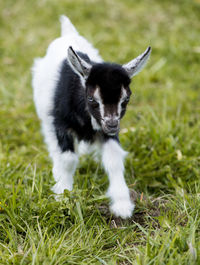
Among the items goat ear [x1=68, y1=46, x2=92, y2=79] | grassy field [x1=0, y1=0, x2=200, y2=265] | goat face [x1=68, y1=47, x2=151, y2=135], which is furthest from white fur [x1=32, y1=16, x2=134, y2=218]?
goat ear [x1=68, y1=46, x2=92, y2=79]

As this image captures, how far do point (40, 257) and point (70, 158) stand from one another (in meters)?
1.13

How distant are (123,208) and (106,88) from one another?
3.42ft

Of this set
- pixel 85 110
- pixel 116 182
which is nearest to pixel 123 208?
pixel 116 182

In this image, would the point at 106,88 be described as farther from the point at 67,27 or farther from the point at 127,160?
the point at 67,27

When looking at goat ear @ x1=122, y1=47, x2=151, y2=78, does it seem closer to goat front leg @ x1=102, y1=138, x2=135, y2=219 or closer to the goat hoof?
goat front leg @ x1=102, y1=138, x2=135, y2=219

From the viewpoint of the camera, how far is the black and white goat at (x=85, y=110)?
313cm

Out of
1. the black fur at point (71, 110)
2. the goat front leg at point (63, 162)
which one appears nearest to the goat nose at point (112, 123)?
the black fur at point (71, 110)

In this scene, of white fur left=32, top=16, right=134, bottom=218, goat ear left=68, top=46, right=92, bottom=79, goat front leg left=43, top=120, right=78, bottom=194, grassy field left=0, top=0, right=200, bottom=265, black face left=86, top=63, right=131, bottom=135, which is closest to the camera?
grassy field left=0, top=0, right=200, bottom=265

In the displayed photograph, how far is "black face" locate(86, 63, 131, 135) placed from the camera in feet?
10.1

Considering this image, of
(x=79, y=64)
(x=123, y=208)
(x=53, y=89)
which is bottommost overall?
(x=123, y=208)

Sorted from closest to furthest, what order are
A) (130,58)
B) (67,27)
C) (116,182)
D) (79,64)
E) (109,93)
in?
(109,93)
(79,64)
(116,182)
(67,27)
(130,58)

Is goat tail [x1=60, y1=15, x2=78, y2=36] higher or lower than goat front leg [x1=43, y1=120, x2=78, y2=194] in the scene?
higher

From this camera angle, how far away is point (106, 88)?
307cm

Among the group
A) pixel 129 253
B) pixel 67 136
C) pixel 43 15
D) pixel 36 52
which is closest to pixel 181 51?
pixel 36 52
